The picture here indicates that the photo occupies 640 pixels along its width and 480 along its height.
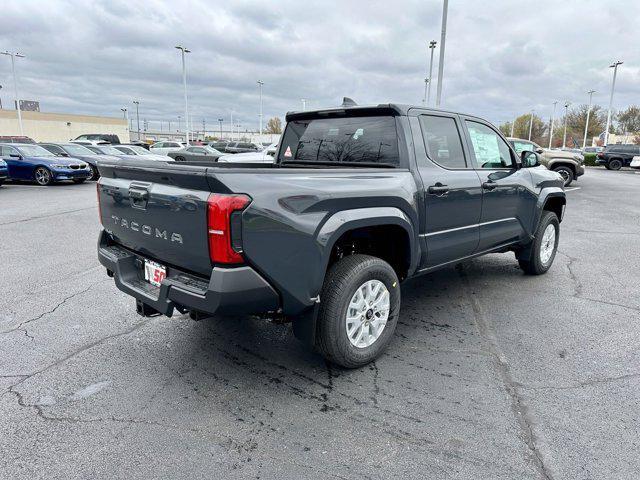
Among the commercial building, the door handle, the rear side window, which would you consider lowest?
the door handle

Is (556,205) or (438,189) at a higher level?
(438,189)

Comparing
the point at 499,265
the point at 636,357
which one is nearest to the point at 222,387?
the point at 636,357

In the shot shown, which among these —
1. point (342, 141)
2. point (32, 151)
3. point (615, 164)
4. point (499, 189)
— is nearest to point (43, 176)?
point (32, 151)

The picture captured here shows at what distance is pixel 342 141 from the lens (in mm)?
4062

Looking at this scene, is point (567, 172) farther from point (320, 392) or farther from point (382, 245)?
point (320, 392)

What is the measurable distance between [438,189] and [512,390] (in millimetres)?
1605

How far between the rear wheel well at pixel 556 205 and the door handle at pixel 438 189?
2503 mm

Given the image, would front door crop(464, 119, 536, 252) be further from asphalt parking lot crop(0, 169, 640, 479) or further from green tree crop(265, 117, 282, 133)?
green tree crop(265, 117, 282, 133)

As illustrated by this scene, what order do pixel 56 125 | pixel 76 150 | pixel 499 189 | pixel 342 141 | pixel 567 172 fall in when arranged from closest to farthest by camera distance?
pixel 342 141 → pixel 499 189 → pixel 567 172 → pixel 76 150 → pixel 56 125

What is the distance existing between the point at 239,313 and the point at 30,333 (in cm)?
233

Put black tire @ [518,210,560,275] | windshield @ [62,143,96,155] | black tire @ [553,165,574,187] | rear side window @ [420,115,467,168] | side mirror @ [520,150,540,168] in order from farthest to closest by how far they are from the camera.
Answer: windshield @ [62,143,96,155]
black tire @ [553,165,574,187]
black tire @ [518,210,560,275]
side mirror @ [520,150,540,168]
rear side window @ [420,115,467,168]

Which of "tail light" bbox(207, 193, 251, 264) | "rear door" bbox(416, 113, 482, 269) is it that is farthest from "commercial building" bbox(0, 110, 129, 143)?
"tail light" bbox(207, 193, 251, 264)

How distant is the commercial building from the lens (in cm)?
6197

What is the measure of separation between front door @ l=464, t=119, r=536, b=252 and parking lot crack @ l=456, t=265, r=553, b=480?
73 cm
